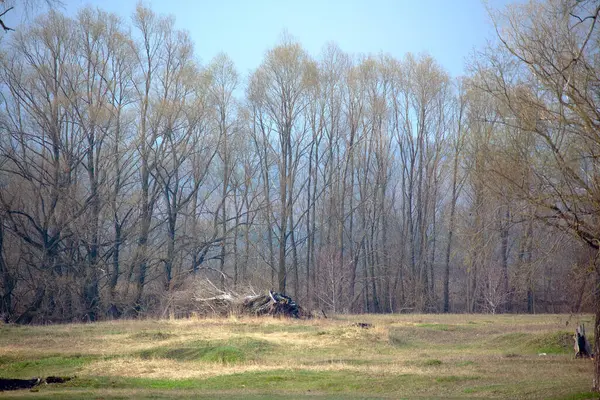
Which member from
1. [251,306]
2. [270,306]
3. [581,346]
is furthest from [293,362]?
[251,306]

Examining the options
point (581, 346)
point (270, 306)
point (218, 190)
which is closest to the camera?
point (581, 346)

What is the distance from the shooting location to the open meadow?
12250 mm

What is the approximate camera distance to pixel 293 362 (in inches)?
639

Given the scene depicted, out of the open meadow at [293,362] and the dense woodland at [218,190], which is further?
the dense woodland at [218,190]

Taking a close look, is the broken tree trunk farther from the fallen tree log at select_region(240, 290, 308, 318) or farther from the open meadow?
the fallen tree log at select_region(240, 290, 308, 318)

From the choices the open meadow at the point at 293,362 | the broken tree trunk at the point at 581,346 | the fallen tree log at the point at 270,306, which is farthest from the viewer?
the fallen tree log at the point at 270,306

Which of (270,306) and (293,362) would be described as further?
(270,306)

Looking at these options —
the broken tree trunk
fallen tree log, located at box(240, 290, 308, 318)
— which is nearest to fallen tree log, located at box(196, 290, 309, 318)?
fallen tree log, located at box(240, 290, 308, 318)

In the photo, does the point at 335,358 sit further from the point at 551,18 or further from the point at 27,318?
the point at 27,318

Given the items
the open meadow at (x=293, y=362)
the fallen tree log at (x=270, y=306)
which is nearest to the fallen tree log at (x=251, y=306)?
the fallen tree log at (x=270, y=306)

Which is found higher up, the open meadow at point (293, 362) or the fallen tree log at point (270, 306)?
the fallen tree log at point (270, 306)

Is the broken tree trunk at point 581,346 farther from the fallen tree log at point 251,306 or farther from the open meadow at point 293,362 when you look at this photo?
the fallen tree log at point 251,306

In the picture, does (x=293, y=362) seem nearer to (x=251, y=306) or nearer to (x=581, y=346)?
(x=581, y=346)

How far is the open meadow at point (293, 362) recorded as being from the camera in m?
12.2
